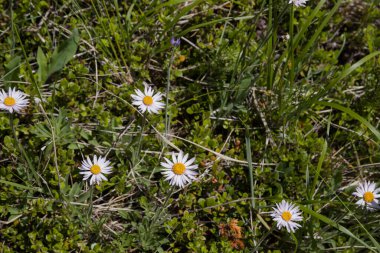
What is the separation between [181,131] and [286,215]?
→ 0.83m

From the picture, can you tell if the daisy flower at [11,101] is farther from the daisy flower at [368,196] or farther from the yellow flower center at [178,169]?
the daisy flower at [368,196]

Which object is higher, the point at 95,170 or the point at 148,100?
the point at 148,100

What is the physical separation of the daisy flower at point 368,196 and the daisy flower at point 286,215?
313mm

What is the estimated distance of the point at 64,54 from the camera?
2.96m

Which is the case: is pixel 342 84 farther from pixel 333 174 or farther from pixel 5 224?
pixel 5 224

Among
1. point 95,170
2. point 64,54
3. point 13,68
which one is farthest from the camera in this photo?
point 64,54

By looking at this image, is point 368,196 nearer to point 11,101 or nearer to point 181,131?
point 181,131

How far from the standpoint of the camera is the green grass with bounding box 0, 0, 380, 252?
2561mm

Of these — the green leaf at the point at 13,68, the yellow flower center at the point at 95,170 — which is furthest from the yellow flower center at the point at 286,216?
the green leaf at the point at 13,68

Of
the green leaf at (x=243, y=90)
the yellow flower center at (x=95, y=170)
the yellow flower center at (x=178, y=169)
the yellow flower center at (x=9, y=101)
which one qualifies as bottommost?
the yellow flower center at (x=95, y=170)

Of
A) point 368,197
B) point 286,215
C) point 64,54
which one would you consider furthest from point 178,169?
point 64,54

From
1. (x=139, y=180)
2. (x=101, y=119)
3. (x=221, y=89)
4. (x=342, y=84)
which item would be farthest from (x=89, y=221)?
(x=342, y=84)

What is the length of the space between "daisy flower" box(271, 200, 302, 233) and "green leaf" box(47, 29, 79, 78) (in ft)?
4.67

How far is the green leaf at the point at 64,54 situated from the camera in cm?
295
